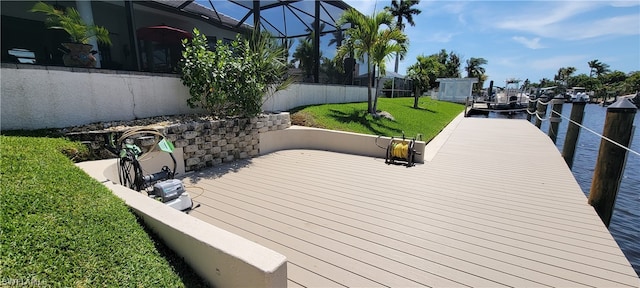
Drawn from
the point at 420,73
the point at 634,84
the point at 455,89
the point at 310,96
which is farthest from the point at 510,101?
the point at 634,84

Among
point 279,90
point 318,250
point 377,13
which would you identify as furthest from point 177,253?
point 377,13

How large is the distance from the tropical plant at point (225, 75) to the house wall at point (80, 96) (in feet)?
1.45

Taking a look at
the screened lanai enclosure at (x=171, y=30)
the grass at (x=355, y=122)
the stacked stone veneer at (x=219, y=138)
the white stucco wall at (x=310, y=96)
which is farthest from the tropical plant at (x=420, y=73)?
the stacked stone veneer at (x=219, y=138)

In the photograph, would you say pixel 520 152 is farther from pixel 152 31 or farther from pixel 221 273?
pixel 152 31

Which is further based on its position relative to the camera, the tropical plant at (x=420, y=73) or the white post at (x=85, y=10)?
the tropical plant at (x=420, y=73)

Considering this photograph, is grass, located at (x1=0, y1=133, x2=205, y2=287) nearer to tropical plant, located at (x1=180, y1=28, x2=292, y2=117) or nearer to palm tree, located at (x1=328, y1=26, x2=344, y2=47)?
tropical plant, located at (x1=180, y1=28, x2=292, y2=117)

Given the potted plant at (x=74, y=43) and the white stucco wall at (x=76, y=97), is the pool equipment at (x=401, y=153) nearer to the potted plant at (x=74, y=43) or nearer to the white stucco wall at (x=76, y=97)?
the white stucco wall at (x=76, y=97)

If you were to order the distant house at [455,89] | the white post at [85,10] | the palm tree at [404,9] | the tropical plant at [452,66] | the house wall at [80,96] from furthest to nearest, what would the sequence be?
1. the tropical plant at [452,66]
2. the palm tree at [404,9]
3. the distant house at [455,89]
4. the white post at [85,10]
5. the house wall at [80,96]

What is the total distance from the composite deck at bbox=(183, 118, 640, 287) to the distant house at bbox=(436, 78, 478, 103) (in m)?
22.3

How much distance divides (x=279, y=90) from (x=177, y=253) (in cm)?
537

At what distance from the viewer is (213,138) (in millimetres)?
4734

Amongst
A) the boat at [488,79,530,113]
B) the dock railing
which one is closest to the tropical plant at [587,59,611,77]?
the boat at [488,79,530,113]

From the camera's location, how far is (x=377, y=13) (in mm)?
7363

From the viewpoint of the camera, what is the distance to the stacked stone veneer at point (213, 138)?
3968mm
